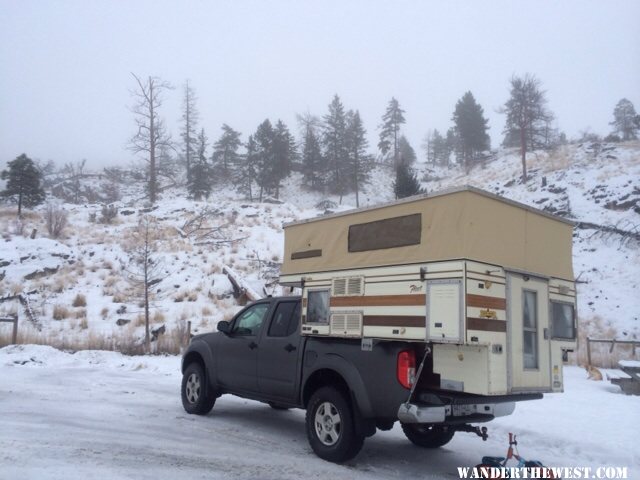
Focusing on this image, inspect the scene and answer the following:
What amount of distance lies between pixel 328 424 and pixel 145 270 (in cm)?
1415

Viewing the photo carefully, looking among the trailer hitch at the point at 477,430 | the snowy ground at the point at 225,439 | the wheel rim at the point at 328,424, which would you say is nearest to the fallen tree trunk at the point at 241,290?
the snowy ground at the point at 225,439

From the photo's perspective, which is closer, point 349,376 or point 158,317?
point 349,376

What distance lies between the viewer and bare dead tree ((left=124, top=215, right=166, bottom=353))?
19.1 meters

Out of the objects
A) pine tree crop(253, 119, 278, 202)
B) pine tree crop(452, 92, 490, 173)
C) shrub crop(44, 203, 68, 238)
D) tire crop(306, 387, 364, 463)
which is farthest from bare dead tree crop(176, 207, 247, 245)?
pine tree crop(452, 92, 490, 173)

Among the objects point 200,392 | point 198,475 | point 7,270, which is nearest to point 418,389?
point 198,475

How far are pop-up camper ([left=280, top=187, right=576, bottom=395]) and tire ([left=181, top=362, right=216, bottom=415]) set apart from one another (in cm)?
253

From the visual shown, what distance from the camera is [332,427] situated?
6391 millimetres

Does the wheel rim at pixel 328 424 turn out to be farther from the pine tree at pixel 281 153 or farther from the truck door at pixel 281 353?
the pine tree at pixel 281 153

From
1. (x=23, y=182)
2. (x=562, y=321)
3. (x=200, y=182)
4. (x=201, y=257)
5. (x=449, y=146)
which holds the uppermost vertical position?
(x=449, y=146)

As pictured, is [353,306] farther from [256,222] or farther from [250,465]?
[256,222]

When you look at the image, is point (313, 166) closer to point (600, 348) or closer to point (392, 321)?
point (600, 348)

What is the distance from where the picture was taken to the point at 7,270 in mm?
24703

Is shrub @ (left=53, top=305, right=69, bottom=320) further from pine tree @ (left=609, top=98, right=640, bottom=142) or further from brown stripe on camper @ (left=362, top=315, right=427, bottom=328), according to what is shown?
pine tree @ (left=609, top=98, right=640, bottom=142)

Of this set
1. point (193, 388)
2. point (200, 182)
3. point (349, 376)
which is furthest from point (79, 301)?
point (200, 182)
